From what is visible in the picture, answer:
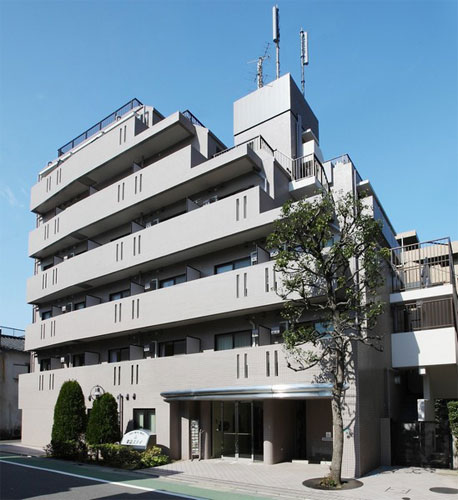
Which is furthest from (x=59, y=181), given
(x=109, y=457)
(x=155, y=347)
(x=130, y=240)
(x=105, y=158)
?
(x=109, y=457)

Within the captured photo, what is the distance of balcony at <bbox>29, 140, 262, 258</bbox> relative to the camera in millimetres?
20844

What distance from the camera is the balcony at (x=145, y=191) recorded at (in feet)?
68.4

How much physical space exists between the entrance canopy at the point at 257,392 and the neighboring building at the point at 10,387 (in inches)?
702

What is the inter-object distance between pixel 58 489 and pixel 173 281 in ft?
35.3

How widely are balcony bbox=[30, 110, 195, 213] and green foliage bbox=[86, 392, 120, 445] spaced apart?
11789 mm

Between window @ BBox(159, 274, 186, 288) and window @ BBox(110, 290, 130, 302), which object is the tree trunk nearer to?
window @ BBox(159, 274, 186, 288)

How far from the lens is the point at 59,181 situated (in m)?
29.0

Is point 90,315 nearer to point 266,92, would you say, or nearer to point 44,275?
point 44,275

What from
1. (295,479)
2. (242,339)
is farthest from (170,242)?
(295,479)

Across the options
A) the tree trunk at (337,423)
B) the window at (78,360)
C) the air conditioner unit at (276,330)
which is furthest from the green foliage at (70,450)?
the tree trunk at (337,423)

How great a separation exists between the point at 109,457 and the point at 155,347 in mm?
5541

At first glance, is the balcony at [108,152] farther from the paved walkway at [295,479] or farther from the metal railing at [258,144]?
the paved walkway at [295,479]

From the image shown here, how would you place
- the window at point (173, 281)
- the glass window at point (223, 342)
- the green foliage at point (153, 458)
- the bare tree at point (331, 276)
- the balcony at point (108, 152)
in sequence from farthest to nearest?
the balcony at point (108, 152)
the window at point (173, 281)
the glass window at point (223, 342)
the green foliage at point (153, 458)
the bare tree at point (331, 276)

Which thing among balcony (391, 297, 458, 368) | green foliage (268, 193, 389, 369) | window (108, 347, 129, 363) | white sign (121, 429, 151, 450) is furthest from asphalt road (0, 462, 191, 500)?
balcony (391, 297, 458, 368)
